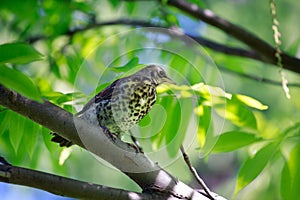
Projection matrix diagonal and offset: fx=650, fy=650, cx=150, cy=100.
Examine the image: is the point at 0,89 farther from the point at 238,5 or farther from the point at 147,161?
the point at 238,5

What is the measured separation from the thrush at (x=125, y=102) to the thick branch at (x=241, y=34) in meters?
0.58

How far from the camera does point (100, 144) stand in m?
1.09

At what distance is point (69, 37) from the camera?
2.28 meters

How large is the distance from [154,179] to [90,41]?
48.7 inches

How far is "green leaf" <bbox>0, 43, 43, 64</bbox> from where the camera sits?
90cm

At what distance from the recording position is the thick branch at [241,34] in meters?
1.76

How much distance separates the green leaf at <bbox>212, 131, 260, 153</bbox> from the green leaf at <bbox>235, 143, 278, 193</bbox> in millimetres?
29

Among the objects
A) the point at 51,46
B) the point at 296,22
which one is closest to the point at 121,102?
the point at 51,46

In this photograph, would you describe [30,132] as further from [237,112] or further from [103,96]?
[237,112]

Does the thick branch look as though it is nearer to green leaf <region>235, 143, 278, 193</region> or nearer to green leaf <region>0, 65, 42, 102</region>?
green leaf <region>235, 143, 278, 193</region>

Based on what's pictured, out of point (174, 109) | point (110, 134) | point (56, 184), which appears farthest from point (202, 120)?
point (56, 184)

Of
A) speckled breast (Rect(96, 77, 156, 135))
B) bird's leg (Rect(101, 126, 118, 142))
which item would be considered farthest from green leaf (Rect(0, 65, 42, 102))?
speckled breast (Rect(96, 77, 156, 135))

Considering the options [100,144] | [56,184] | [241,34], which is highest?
[241,34]

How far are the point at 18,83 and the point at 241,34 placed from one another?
44.8 inches
